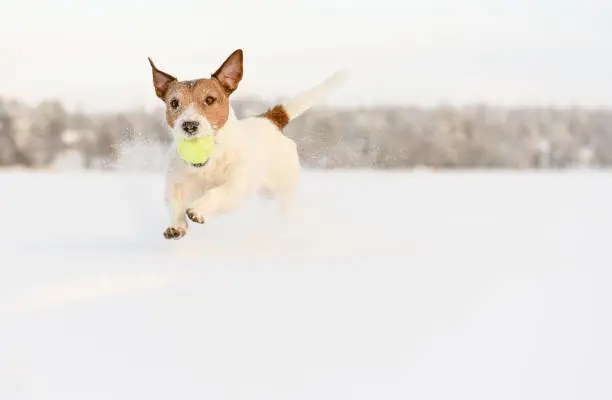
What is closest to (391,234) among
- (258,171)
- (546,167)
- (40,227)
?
(258,171)

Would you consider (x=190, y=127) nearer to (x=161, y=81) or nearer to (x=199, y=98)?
(x=199, y=98)

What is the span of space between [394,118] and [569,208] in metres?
2.44

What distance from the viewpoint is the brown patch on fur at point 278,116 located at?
593cm

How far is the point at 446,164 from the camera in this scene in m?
9.69

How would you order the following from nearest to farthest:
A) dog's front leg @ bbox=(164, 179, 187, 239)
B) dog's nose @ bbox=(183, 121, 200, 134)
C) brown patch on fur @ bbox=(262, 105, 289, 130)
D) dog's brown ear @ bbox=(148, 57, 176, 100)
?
dog's nose @ bbox=(183, 121, 200, 134), dog's brown ear @ bbox=(148, 57, 176, 100), dog's front leg @ bbox=(164, 179, 187, 239), brown patch on fur @ bbox=(262, 105, 289, 130)

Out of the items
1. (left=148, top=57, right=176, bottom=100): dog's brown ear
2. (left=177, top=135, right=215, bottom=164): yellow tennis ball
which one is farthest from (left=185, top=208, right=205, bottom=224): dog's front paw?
(left=148, top=57, right=176, bottom=100): dog's brown ear

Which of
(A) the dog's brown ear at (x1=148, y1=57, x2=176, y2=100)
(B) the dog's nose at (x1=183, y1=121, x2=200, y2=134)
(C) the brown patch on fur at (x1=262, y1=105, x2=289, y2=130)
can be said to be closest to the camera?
(B) the dog's nose at (x1=183, y1=121, x2=200, y2=134)

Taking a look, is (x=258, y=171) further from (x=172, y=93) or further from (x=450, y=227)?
(x=450, y=227)

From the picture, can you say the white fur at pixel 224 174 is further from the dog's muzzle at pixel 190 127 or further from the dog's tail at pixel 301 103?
the dog's tail at pixel 301 103

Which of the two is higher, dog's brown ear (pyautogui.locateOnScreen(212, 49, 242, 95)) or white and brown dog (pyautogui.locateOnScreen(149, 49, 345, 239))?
dog's brown ear (pyautogui.locateOnScreen(212, 49, 242, 95))

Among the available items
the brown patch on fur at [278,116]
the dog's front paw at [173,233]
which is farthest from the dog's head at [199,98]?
the brown patch on fur at [278,116]

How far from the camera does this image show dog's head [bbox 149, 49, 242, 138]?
493cm

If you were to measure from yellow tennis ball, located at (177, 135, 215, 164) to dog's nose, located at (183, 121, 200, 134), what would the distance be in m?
0.11

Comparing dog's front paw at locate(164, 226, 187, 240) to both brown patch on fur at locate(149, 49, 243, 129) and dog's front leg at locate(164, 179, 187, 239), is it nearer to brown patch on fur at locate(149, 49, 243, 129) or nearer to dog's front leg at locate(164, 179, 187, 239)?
dog's front leg at locate(164, 179, 187, 239)
